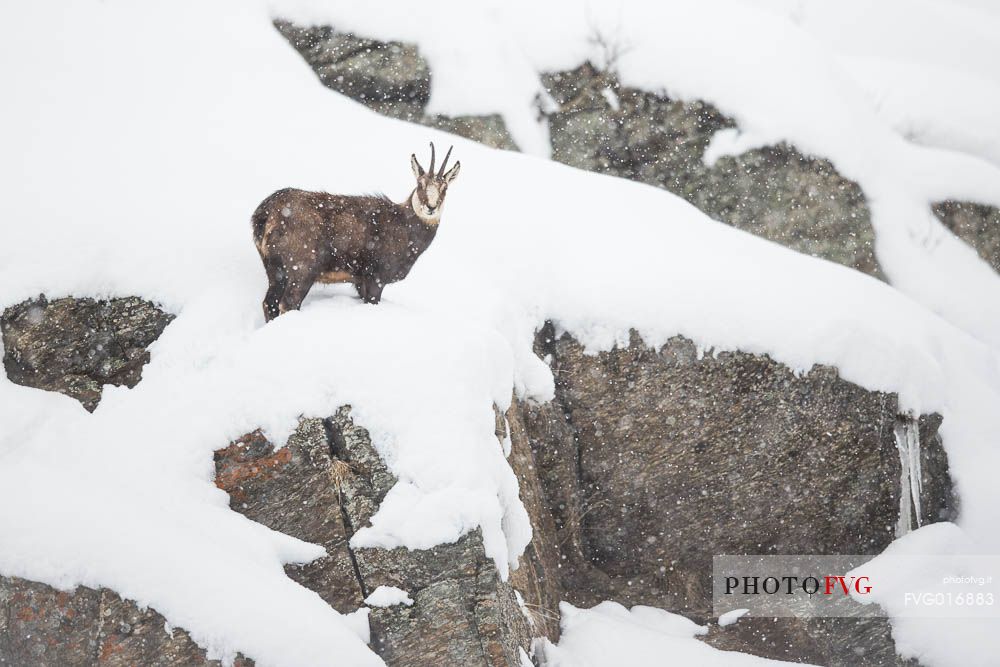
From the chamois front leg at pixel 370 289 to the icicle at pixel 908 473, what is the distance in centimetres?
602

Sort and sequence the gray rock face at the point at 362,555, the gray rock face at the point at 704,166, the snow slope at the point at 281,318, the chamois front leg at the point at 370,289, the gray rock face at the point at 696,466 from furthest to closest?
the gray rock face at the point at 704,166 < the gray rock face at the point at 696,466 < the chamois front leg at the point at 370,289 < the gray rock face at the point at 362,555 < the snow slope at the point at 281,318

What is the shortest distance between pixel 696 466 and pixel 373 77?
7.17 metres

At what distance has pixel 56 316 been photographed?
6285 mm

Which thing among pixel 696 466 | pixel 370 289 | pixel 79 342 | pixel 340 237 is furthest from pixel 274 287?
pixel 696 466

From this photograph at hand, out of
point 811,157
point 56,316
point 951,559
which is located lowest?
point 951,559

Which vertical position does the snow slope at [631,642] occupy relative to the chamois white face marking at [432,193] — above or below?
below

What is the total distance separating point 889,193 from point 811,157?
151cm

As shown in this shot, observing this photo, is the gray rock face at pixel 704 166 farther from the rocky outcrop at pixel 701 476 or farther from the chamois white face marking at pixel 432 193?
the chamois white face marking at pixel 432 193

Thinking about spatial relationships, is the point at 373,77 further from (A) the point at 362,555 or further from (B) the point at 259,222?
(A) the point at 362,555

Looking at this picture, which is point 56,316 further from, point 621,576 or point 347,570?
point 621,576

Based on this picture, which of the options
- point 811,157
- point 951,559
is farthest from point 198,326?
point 811,157

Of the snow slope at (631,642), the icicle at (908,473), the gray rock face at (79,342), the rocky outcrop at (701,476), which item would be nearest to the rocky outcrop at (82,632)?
the gray rock face at (79,342)

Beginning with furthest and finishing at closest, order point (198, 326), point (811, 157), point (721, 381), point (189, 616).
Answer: point (811, 157)
point (721, 381)
point (198, 326)
point (189, 616)

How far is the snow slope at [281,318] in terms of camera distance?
15.9 feet
